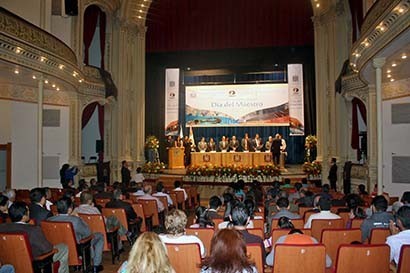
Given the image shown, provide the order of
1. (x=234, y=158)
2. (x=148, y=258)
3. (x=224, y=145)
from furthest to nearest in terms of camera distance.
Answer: (x=224, y=145), (x=234, y=158), (x=148, y=258)

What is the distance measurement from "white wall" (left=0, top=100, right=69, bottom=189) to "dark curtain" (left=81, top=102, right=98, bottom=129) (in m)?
1.23

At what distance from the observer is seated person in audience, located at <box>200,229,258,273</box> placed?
2609mm

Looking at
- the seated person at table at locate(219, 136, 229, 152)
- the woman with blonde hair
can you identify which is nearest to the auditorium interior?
the seated person at table at locate(219, 136, 229, 152)

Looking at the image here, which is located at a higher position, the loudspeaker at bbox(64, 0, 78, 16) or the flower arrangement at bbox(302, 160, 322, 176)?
the loudspeaker at bbox(64, 0, 78, 16)

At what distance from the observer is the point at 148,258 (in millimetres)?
2543

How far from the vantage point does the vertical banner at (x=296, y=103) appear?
18.1 meters

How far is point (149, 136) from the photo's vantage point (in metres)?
19.2

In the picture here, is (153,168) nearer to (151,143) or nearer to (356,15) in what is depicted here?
(151,143)

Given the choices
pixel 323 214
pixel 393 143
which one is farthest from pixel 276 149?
pixel 323 214

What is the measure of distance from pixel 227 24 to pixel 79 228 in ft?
48.2

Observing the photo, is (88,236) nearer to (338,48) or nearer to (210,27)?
(338,48)

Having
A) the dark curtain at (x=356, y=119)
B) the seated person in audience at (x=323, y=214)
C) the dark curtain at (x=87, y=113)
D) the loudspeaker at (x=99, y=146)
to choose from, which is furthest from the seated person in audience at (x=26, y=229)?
the dark curtain at (x=356, y=119)

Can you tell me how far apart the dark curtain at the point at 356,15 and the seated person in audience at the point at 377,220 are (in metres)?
9.07

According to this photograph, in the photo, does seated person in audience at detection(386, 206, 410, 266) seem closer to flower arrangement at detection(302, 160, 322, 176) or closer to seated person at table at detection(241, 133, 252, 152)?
flower arrangement at detection(302, 160, 322, 176)
